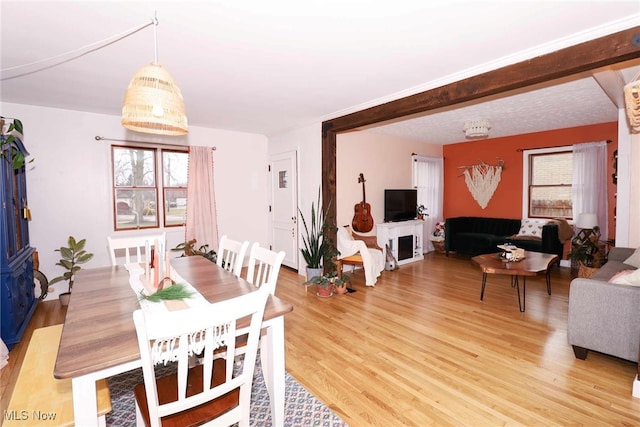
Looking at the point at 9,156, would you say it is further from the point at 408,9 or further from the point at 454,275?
the point at 454,275

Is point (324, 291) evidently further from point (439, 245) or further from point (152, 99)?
point (439, 245)

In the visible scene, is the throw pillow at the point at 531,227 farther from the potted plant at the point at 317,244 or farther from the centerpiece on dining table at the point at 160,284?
the centerpiece on dining table at the point at 160,284

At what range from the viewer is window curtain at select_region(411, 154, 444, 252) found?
6344mm

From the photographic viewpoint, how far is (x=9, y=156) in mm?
2816

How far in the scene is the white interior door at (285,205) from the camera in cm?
504

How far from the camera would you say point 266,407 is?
1.92 m

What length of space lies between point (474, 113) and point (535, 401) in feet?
11.7

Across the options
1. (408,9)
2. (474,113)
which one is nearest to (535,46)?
(408,9)

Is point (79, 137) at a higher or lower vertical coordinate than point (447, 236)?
higher

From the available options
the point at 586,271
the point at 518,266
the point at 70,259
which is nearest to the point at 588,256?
the point at 586,271

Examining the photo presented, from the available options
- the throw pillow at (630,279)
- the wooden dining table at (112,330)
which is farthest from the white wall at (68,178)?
the throw pillow at (630,279)

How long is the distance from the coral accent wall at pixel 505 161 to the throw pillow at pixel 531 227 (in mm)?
370

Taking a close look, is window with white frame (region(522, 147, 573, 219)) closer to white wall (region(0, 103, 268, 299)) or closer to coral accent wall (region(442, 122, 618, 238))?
coral accent wall (region(442, 122, 618, 238))

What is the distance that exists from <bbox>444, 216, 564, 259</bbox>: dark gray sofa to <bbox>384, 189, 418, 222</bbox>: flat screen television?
2.85 ft
